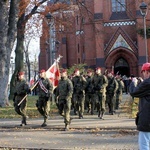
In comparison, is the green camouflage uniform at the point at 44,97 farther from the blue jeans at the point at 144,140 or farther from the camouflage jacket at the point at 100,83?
the blue jeans at the point at 144,140

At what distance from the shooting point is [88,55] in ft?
150

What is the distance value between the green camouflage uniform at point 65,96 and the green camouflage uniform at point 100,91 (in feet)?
9.28

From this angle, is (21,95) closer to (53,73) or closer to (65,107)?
(65,107)

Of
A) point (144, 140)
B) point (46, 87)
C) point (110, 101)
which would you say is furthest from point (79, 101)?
point (144, 140)

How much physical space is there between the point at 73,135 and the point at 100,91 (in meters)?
4.24

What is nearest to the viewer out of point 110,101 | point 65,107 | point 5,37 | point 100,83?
point 65,107

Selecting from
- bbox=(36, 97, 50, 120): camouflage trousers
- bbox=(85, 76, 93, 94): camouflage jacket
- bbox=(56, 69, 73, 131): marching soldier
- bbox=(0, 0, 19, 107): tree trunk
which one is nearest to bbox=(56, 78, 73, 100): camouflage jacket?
bbox=(56, 69, 73, 131): marching soldier

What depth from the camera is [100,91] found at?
14.1m

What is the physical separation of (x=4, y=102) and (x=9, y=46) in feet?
10.6

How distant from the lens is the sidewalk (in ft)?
28.3

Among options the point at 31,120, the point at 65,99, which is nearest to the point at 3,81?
the point at 31,120

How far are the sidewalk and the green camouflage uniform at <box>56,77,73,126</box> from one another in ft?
1.79

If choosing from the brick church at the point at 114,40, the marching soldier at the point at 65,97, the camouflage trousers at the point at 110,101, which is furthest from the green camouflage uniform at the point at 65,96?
the brick church at the point at 114,40

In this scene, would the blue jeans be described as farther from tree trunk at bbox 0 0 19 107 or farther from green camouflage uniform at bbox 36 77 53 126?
tree trunk at bbox 0 0 19 107
